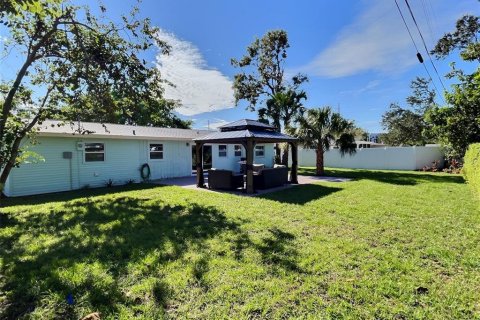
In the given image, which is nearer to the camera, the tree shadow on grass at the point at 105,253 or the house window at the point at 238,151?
the tree shadow on grass at the point at 105,253

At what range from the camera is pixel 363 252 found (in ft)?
14.5

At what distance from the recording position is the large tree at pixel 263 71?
77.5 ft

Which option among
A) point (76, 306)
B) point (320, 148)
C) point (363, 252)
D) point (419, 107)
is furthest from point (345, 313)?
point (419, 107)

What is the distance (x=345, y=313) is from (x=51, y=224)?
655cm

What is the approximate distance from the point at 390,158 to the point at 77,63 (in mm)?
21004

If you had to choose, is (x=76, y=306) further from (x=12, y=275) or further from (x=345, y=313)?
(x=345, y=313)

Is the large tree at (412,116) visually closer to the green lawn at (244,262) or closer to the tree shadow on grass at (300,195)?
the tree shadow on grass at (300,195)

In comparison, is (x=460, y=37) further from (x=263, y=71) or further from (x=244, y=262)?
(x=244, y=262)

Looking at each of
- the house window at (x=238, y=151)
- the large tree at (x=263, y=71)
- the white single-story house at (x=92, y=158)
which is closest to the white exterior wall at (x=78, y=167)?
the white single-story house at (x=92, y=158)

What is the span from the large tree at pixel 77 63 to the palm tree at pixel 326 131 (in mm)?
9393

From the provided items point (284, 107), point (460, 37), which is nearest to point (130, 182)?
point (284, 107)

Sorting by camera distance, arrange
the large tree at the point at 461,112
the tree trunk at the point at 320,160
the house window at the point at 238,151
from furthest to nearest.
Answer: the house window at the point at 238,151 < the tree trunk at the point at 320,160 < the large tree at the point at 461,112

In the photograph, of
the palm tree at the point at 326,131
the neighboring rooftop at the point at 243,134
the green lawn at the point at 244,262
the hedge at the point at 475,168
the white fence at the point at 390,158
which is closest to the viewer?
the green lawn at the point at 244,262

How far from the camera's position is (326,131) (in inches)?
632
